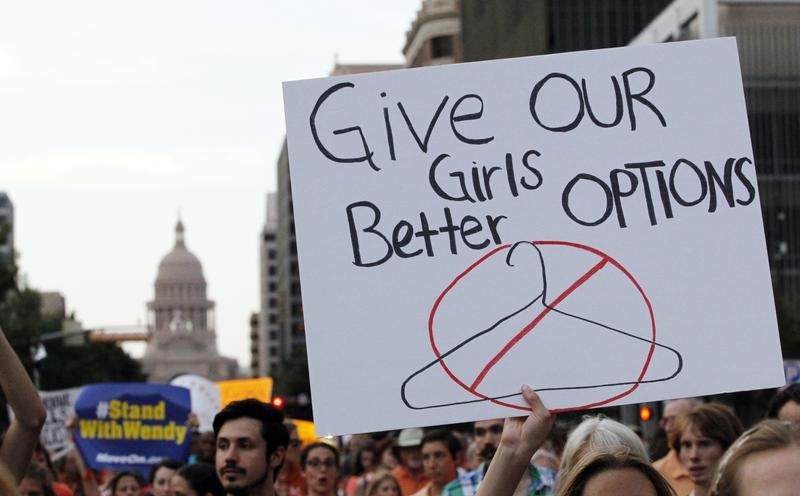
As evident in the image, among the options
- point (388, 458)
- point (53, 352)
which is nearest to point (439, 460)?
point (388, 458)

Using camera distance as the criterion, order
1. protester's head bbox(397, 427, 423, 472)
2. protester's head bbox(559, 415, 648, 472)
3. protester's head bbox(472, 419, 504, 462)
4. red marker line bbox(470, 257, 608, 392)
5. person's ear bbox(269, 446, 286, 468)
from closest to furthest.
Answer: red marker line bbox(470, 257, 608, 392) < protester's head bbox(559, 415, 648, 472) < person's ear bbox(269, 446, 286, 468) < protester's head bbox(472, 419, 504, 462) < protester's head bbox(397, 427, 423, 472)

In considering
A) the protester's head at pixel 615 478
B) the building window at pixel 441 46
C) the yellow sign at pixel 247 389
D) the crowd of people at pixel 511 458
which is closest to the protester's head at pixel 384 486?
the crowd of people at pixel 511 458

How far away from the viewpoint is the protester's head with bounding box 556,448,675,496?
13.1 ft

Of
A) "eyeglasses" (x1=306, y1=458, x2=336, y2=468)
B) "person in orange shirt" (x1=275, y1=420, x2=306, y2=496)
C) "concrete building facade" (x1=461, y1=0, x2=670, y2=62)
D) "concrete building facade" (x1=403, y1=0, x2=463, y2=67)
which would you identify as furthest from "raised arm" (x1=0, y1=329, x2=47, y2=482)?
"concrete building facade" (x1=403, y1=0, x2=463, y2=67)

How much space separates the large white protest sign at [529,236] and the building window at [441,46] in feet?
309

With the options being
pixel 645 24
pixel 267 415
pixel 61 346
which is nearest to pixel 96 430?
pixel 267 415

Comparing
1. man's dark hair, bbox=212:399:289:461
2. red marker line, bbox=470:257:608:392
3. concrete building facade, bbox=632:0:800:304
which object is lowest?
man's dark hair, bbox=212:399:289:461

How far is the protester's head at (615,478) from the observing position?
400cm

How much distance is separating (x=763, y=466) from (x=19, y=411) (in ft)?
6.96

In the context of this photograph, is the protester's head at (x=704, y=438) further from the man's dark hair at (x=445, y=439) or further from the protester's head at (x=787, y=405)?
the man's dark hair at (x=445, y=439)

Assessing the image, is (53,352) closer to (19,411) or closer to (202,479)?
(202,479)

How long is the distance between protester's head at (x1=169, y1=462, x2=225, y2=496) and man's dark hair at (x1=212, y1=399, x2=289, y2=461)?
110 centimetres

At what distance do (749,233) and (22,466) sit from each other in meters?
2.03

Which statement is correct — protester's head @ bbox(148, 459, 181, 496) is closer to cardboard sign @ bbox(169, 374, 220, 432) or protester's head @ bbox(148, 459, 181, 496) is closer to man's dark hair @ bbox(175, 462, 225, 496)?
man's dark hair @ bbox(175, 462, 225, 496)
